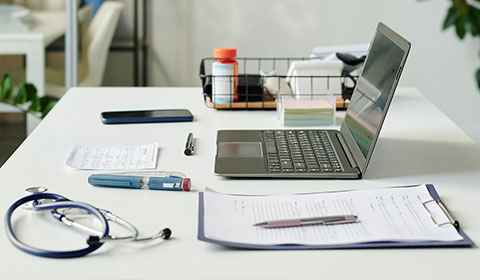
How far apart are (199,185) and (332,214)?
0.86 ft

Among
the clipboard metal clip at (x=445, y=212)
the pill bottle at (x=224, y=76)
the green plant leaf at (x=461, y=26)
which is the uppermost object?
the green plant leaf at (x=461, y=26)

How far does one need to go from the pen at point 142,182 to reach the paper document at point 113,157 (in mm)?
102

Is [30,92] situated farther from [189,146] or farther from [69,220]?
[69,220]

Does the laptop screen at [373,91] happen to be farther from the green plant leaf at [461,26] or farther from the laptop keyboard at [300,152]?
the green plant leaf at [461,26]

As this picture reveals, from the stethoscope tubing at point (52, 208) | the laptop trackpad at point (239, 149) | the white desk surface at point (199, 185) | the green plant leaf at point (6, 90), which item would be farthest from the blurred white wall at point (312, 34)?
the stethoscope tubing at point (52, 208)

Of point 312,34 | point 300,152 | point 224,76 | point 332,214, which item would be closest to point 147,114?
point 224,76

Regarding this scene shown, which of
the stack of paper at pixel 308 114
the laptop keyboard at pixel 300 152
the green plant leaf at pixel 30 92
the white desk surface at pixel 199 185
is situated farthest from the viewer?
the green plant leaf at pixel 30 92

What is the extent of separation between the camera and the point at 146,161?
4.18ft

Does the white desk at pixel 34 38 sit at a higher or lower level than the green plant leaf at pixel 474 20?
lower

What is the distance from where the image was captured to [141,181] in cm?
112

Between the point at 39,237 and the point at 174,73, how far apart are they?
2713mm

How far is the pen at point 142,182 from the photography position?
1111 mm

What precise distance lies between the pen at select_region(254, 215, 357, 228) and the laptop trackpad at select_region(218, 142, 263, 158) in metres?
0.34

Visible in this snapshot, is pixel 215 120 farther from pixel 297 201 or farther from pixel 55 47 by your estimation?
pixel 55 47
